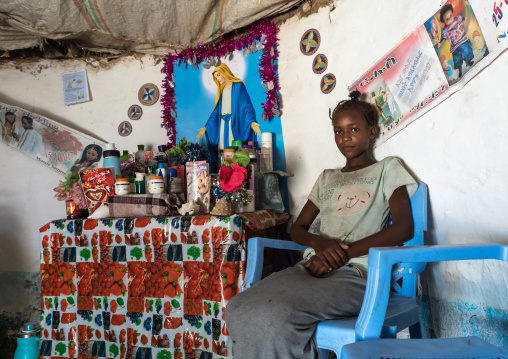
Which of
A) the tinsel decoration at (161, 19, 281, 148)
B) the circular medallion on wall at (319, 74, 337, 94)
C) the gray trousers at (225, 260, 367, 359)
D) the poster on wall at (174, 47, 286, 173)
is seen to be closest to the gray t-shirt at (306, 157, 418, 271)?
the gray trousers at (225, 260, 367, 359)

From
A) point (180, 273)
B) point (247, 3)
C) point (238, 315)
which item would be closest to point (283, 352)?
point (238, 315)

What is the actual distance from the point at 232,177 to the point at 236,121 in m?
0.82

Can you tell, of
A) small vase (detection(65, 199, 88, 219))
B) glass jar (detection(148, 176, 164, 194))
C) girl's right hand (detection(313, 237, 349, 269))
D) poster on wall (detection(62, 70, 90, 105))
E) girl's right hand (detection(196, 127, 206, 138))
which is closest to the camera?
girl's right hand (detection(313, 237, 349, 269))

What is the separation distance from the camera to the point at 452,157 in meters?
1.74

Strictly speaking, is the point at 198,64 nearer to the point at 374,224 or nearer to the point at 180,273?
the point at 180,273

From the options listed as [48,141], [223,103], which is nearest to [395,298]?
[223,103]

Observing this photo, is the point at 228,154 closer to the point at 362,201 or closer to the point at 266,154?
the point at 266,154

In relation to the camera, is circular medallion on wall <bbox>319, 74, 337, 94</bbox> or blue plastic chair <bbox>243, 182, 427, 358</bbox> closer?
blue plastic chair <bbox>243, 182, 427, 358</bbox>

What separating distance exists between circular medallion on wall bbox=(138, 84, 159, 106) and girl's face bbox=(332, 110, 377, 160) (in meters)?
1.87

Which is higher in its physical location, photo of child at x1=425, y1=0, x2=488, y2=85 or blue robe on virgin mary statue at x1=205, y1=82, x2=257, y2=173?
blue robe on virgin mary statue at x1=205, y1=82, x2=257, y2=173

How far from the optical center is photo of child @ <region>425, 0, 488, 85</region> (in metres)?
1.60

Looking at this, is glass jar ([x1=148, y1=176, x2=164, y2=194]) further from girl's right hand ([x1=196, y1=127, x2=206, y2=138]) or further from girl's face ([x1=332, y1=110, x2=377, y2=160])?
girl's face ([x1=332, y1=110, x2=377, y2=160])

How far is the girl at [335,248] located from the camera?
1.39 metres

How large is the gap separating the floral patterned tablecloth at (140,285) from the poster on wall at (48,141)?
3.36 feet
